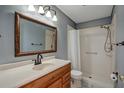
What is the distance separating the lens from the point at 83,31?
3.21m

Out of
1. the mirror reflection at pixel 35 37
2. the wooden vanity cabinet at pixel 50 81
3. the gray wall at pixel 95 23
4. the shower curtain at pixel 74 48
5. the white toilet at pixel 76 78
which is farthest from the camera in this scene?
the shower curtain at pixel 74 48

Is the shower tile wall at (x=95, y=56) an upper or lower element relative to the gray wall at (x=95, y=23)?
lower

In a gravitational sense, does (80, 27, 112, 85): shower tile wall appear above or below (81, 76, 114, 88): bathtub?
above

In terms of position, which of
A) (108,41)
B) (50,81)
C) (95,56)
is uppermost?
(108,41)

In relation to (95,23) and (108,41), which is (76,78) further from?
(95,23)

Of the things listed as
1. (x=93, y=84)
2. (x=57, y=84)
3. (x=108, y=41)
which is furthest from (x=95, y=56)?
(x=57, y=84)

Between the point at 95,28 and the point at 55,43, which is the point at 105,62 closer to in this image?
the point at 95,28

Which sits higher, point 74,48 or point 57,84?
point 74,48

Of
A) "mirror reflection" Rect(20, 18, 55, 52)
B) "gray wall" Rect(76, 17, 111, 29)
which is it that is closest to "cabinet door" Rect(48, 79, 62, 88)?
"mirror reflection" Rect(20, 18, 55, 52)

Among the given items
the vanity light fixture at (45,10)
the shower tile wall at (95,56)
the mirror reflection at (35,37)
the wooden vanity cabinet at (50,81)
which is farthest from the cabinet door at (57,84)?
the shower tile wall at (95,56)

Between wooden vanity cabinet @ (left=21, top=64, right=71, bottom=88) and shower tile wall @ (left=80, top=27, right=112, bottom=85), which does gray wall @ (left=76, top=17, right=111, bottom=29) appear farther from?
wooden vanity cabinet @ (left=21, top=64, right=71, bottom=88)

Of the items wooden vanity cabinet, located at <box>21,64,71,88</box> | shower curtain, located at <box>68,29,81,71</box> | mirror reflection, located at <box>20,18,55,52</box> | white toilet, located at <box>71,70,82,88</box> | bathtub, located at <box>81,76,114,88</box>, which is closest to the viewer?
wooden vanity cabinet, located at <box>21,64,71,88</box>

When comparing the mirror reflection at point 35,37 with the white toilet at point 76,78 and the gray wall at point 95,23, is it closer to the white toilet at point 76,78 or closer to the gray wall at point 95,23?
the white toilet at point 76,78
